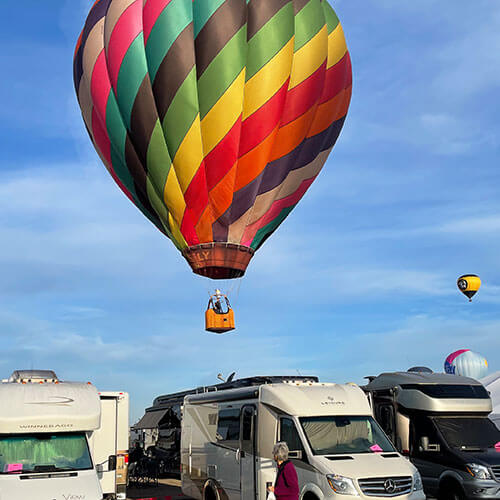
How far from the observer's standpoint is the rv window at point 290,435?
43.2 feet

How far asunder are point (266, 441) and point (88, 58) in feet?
45.9

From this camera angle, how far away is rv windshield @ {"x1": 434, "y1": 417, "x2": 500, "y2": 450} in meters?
15.4

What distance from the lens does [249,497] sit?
1369 cm

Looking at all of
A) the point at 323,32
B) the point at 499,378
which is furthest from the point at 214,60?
the point at 499,378

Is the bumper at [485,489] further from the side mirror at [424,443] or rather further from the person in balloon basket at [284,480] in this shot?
the person in balloon basket at [284,480]

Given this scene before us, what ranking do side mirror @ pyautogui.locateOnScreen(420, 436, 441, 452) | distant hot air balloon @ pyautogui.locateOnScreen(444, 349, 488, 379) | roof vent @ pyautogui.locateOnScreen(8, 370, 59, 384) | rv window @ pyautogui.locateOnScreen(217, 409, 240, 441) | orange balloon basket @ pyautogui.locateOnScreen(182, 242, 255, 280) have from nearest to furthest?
roof vent @ pyautogui.locateOnScreen(8, 370, 59, 384), rv window @ pyautogui.locateOnScreen(217, 409, 240, 441), side mirror @ pyautogui.locateOnScreen(420, 436, 441, 452), orange balloon basket @ pyautogui.locateOnScreen(182, 242, 255, 280), distant hot air balloon @ pyautogui.locateOnScreen(444, 349, 488, 379)

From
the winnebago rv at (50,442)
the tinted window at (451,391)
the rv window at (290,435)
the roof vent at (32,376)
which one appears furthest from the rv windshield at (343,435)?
the roof vent at (32,376)

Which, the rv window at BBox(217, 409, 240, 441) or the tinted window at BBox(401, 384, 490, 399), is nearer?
the rv window at BBox(217, 409, 240, 441)

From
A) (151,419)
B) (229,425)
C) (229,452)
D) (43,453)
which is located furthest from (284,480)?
(151,419)

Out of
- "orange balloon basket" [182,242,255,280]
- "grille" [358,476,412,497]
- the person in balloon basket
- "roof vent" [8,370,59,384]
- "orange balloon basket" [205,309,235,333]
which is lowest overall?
"grille" [358,476,412,497]

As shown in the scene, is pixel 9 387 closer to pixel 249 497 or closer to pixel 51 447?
pixel 51 447

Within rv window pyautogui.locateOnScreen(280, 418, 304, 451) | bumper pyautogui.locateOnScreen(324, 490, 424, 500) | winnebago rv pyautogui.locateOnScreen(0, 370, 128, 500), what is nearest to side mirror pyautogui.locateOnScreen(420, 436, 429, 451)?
bumper pyautogui.locateOnScreen(324, 490, 424, 500)

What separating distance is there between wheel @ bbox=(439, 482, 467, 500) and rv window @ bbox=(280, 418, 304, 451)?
13.1ft

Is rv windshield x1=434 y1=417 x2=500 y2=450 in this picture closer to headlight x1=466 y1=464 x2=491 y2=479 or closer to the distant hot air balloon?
headlight x1=466 y1=464 x2=491 y2=479
